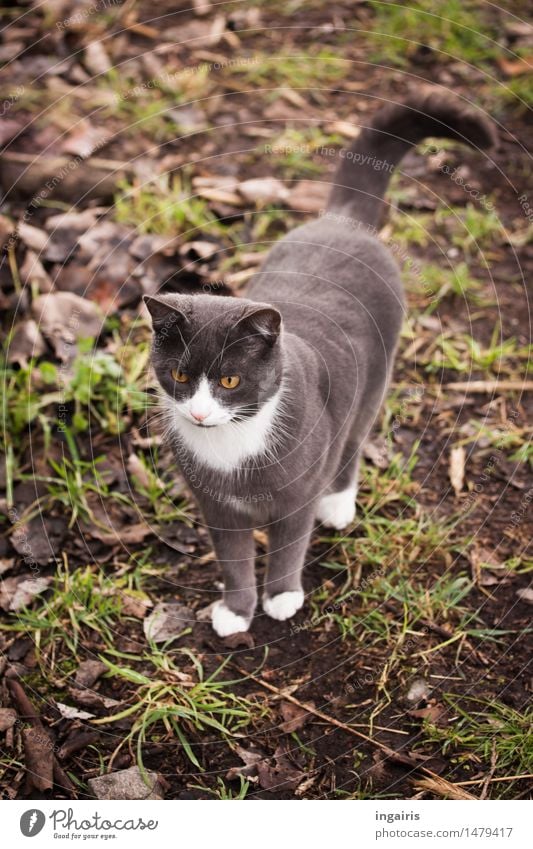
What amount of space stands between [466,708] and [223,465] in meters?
1.14

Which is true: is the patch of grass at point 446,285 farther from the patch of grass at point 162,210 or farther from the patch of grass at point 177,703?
the patch of grass at point 177,703

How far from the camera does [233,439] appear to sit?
8.20ft

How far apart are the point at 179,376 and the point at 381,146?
1.57m

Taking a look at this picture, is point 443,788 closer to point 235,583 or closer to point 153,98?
point 235,583

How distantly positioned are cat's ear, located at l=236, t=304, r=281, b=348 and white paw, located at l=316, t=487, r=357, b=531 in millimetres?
1018

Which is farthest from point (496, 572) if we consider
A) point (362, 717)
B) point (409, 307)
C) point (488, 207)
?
point (488, 207)

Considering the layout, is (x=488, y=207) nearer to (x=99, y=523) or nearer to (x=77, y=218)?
(x=77, y=218)

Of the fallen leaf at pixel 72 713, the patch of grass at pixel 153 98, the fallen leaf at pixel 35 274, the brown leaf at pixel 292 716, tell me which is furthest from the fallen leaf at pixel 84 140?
the brown leaf at pixel 292 716

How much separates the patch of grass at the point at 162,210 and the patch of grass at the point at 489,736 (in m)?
2.62

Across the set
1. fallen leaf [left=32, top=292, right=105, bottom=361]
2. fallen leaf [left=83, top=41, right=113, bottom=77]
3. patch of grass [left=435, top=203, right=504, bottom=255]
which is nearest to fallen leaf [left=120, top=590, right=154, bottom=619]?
fallen leaf [left=32, top=292, right=105, bottom=361]

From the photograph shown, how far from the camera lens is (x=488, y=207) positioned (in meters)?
4.34

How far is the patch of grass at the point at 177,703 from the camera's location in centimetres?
255

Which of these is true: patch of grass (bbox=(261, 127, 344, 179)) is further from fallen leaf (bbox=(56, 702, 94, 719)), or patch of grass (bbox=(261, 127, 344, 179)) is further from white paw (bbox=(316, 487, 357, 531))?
fallen leaf (bbox=(56, 702, 94, 719))

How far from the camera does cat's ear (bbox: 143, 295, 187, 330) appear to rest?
2.25 metres
